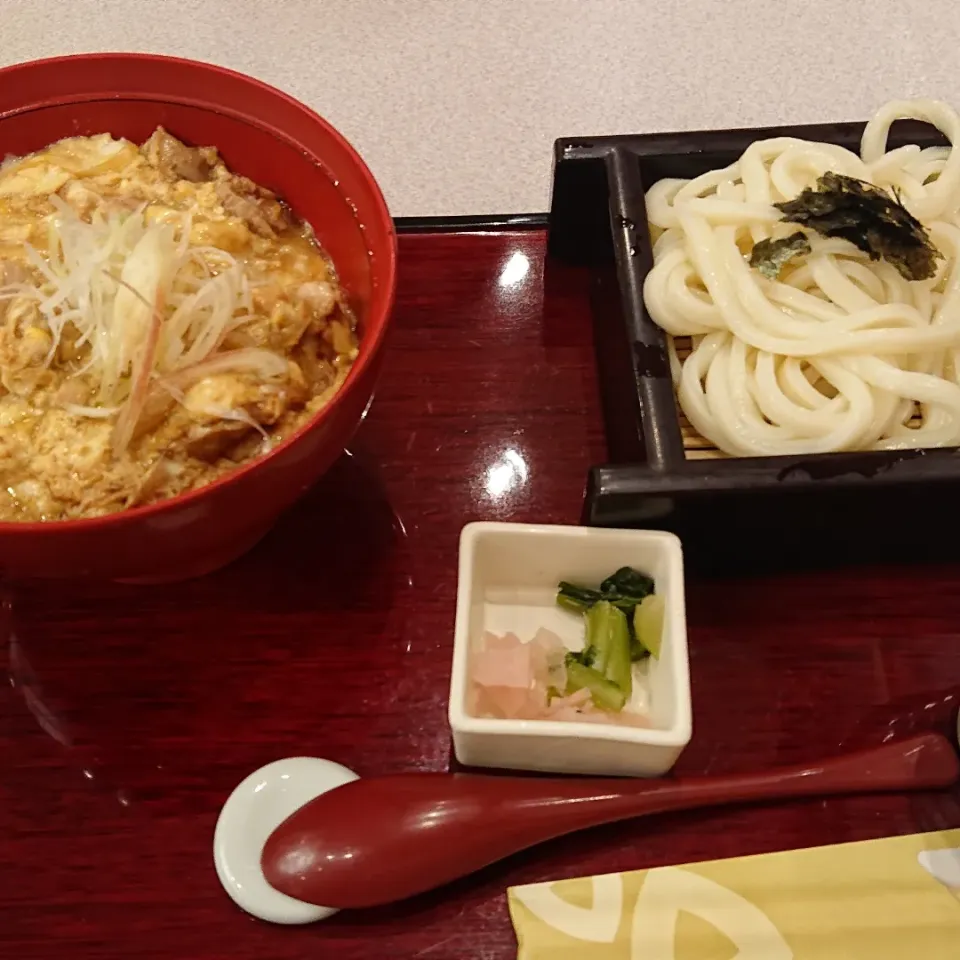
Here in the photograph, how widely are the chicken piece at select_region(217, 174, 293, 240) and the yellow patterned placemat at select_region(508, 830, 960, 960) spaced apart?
76 centimetres

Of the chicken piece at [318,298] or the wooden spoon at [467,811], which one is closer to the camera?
the wooden spoon at [467,811]

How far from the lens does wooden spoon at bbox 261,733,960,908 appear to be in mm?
856

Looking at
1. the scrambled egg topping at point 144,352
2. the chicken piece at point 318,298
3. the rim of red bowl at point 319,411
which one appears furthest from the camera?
the chicken piece at point 318,298

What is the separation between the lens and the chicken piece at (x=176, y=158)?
1.12 metres

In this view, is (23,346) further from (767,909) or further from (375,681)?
(767,909)

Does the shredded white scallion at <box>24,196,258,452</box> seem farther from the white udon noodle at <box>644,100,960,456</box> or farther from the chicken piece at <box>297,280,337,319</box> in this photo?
the white udon noodle at <box>644,100,960,456</box>

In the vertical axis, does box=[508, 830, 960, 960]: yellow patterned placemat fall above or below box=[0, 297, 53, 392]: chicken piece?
below

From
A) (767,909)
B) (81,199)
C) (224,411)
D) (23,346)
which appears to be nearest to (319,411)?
(224,411)

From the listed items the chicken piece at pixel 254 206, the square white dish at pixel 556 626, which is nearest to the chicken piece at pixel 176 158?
the chicken piece at pixel 254 206

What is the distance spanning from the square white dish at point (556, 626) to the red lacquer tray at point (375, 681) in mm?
61

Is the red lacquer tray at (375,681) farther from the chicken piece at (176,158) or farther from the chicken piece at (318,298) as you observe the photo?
the chicken piece at (176,158)

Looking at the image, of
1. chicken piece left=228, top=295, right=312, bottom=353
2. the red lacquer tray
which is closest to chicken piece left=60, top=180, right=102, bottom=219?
chicken piece left=228, top=295, right=312, bottom=353

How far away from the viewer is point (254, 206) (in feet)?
3.63

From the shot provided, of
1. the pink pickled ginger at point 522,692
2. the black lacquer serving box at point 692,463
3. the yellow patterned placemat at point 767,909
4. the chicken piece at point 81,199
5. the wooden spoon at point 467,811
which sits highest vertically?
the chicken piece at point 81,199
